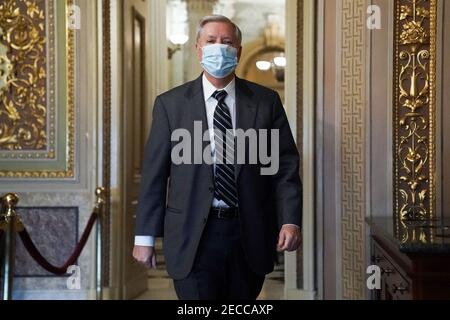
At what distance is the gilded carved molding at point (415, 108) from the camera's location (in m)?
3.27

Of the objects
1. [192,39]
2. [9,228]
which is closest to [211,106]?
[9,228]

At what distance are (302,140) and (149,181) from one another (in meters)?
2.01

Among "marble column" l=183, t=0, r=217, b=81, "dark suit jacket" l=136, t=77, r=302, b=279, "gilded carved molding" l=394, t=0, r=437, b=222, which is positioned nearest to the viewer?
"dark suit jacket" l=136, t=77, r=302, b=279

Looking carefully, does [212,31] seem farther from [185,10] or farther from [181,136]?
[185,10]

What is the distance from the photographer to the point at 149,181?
2.20 m

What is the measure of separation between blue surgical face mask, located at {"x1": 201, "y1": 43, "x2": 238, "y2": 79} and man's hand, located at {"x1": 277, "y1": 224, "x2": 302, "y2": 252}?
54 cm

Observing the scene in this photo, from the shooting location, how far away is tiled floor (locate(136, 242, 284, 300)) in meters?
4.51

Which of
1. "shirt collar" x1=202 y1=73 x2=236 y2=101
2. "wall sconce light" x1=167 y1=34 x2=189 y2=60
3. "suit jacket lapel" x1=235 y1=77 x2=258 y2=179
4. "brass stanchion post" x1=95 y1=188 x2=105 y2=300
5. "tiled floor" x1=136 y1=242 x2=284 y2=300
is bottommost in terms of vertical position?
"tiled floor" x1=136 y1=242 x2=284 y2=300

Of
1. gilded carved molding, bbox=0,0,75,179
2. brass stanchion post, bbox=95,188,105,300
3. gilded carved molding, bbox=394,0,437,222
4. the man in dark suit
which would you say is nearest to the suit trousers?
the man in dark suit

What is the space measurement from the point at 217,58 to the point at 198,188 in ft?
1.36

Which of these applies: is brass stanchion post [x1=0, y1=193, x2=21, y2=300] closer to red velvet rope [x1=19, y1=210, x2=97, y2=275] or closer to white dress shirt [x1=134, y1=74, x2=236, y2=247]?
red velvet rope [x1=19, y1=210, x2=97, y2=275]

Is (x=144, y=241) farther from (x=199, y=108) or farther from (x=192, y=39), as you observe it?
(x=192, y=39)

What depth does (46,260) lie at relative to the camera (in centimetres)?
353
